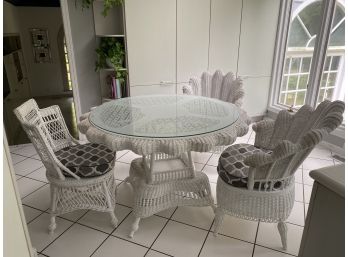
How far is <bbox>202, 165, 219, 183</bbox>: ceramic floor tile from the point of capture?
2611 mm

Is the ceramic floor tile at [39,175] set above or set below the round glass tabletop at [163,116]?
below

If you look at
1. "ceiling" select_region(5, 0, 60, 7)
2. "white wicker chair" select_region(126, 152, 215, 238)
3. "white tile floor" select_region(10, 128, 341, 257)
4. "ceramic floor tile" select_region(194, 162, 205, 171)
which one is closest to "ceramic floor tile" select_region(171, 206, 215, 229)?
"white tile floor" select_region(10, 128, 341, 257)

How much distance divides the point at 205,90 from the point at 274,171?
5.90 feet

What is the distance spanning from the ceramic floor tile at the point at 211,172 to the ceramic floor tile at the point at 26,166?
1.89 meters

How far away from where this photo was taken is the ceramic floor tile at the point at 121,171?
105 inches

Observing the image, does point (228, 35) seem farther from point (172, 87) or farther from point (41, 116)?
point (41, 116)

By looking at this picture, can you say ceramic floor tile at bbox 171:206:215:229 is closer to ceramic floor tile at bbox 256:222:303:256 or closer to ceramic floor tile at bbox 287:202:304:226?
ceramic floor tile at bbox 256:222:303:256

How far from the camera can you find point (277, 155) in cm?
139

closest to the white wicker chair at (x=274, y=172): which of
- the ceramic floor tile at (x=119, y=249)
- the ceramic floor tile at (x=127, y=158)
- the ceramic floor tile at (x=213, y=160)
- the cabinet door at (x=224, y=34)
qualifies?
the ceramic floor tile at (x=119, y=249)

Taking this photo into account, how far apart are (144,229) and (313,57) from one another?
3042 millimetres

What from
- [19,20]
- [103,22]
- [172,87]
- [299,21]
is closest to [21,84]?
[19,20]

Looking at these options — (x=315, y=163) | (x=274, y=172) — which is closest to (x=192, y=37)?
(x=315, y=163)

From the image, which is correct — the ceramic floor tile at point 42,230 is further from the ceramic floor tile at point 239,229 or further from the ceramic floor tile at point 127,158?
the ceramic floor tile at point 239,229

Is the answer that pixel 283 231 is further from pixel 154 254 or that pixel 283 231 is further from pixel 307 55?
pixel 307 55
